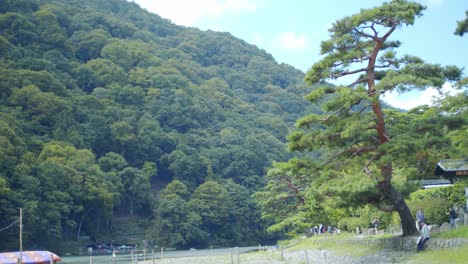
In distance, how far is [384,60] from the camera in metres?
20.2

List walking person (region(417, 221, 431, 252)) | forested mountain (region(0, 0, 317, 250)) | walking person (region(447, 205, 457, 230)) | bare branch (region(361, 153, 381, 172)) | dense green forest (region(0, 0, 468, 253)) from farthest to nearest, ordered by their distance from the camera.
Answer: forested mountain (region(0, 0, 317, 250)), dense green forest (region(0, 0, 468, 253)), bare branch (region(361, 153, 381, 172)), walking person (region(447, 205, 457, 230)), walking person (region(417, 221, 431, 252))

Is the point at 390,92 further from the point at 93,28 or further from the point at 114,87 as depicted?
the point at 93,28

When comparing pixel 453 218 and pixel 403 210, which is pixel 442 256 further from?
pixel 403 210

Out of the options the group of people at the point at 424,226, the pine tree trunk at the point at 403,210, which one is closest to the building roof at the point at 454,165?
the group of people at the point at 424,226

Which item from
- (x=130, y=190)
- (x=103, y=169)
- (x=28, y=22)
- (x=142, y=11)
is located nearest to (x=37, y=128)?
(x=103, y=169)

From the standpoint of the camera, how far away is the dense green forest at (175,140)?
1964 centimetres

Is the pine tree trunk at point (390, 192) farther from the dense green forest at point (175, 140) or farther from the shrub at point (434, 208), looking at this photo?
the shrub at point (434, 208)

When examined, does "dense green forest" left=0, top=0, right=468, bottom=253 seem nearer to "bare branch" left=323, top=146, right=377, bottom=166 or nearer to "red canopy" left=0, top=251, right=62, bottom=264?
"bare branch" left=323, top=146, right=377, bottom=166

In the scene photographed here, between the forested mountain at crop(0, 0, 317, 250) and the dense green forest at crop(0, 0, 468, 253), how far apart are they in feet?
0.72

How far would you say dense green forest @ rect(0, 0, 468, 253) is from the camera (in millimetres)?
19641

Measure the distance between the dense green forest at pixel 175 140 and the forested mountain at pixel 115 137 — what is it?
0.72 ft

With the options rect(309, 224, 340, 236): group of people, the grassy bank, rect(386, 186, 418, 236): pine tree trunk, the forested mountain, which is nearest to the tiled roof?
rect(386, 186, 418, 236): pine tree trunk

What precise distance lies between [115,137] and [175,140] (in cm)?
1169

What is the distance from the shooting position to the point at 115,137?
3024 inches
